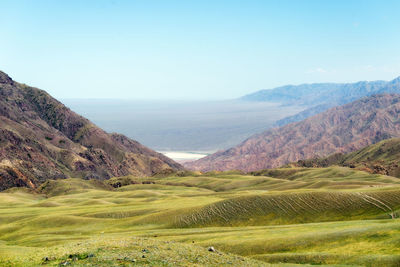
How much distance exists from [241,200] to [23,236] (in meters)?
41.6

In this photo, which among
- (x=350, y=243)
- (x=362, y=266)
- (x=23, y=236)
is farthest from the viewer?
(x=23, y=236)

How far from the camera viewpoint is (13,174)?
556 feet

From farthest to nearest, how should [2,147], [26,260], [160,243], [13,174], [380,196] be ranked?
1. [2,147]
2. [13,174]
3. [380,196]
4. [160,243]
5. [26,260]

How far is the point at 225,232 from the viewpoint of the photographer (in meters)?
54.9

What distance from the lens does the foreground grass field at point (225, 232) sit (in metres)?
31.2

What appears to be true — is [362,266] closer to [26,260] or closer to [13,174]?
[26,260]

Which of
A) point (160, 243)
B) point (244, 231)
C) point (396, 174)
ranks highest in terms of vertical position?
point (160, 243)

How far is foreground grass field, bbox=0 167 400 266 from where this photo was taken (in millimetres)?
31172

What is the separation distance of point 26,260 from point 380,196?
54.8 metres

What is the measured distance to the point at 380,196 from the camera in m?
62.2

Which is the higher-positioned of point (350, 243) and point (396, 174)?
point (350, 243)

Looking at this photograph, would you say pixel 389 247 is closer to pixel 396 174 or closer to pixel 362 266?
pixel 362 266

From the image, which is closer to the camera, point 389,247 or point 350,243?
point 389,247

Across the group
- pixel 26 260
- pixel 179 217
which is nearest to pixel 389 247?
pixel 26 260
